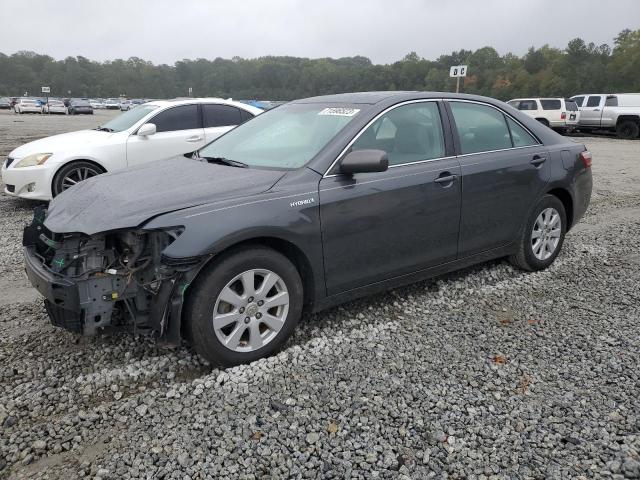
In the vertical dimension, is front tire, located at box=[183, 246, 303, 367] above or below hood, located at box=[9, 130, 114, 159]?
below

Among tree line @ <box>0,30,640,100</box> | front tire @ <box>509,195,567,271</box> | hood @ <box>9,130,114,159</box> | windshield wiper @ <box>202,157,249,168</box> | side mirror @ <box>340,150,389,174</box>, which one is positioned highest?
tree line @ <box>0,30,640,100</box>

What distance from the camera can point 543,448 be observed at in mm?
2402

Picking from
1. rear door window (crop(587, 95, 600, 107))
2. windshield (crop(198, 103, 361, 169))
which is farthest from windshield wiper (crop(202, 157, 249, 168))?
rear door window (crop(587, 95, 600, 107))

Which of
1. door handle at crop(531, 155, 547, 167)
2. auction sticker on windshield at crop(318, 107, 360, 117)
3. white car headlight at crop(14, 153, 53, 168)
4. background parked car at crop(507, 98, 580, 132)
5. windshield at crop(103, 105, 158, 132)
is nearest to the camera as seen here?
auction sticker on windshield at crop(318, 107, 360, 117)

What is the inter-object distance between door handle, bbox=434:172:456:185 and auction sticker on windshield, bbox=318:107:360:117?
770 millimetres

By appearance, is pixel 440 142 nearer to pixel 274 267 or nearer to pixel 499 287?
pixel 499 287

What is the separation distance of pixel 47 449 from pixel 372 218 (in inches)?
87.2

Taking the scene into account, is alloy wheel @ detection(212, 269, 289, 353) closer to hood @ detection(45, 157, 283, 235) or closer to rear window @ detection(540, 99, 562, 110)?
hood @ detection(45, 157, 283, 235)

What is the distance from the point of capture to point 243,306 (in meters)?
2.99

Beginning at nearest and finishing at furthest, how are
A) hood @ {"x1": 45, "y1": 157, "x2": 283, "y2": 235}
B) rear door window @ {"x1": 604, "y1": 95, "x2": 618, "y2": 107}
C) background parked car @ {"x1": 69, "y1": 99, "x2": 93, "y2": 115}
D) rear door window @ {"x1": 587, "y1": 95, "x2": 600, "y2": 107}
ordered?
hood @ {"x1": 45, "y1": 157, "x2": 283, "y2": 235} < rear door window @ {"x1": 604, "y1": 95, "x2": 618, "y2": 107} < rear door window @ {"x1": 587, "y1": 95, "x2": 600, "y2": 107} < background parked car @ {"x1": 69, "y1": 99, "x2": 93, "y2": 115}

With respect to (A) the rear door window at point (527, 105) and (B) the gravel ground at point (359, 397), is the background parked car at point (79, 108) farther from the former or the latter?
(B) the gravel ground at point (359, 397)

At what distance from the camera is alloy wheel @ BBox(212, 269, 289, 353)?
2.93m

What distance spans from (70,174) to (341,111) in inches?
184

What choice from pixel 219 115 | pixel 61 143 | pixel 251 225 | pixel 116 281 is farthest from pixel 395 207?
pixel 61 143
